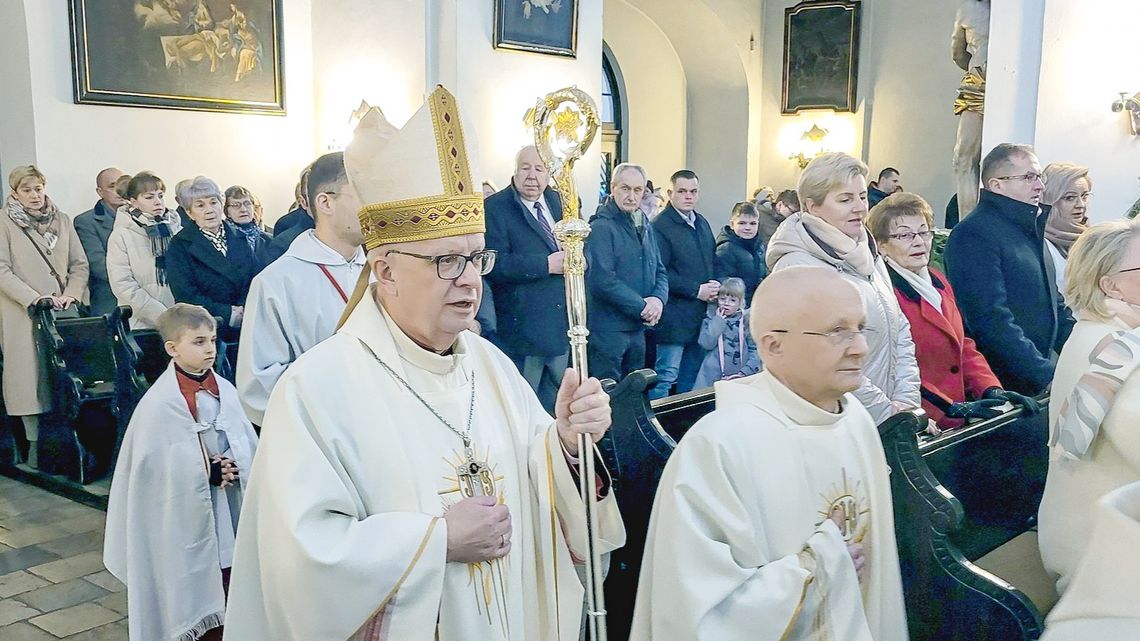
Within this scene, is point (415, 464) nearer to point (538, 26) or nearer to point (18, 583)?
point (18, 583)

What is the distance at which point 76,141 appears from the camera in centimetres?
816

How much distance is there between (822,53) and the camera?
45.0ft

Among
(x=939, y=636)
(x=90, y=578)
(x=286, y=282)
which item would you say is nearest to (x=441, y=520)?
(x=939, y=636)

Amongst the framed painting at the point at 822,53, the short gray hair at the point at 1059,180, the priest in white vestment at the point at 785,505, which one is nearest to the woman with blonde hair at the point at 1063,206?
the short gray hair at the point at 1059,180

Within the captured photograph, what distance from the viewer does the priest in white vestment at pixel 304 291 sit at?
121 inches

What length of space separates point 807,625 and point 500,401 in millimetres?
789

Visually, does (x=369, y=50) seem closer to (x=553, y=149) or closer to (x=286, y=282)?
(x=286, y=282)

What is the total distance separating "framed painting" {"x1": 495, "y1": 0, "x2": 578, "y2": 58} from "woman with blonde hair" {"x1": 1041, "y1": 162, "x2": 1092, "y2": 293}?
544 centimetres

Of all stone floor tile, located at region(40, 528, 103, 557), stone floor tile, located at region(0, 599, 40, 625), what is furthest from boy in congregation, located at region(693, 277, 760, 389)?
stone floor tile, located at region(0, 599, 40, 625)

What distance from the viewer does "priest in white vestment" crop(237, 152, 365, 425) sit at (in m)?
3.09

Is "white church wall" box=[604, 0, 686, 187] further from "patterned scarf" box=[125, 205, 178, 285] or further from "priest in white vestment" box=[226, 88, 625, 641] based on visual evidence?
"priest in white vestment" box=[226, 88, 625, 641]

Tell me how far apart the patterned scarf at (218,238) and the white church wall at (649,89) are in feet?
34.2

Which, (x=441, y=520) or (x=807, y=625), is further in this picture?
(x=807, y=625)

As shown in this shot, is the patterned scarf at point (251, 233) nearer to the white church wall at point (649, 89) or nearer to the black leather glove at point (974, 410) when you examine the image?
the black leather glove at point (974, 410)
